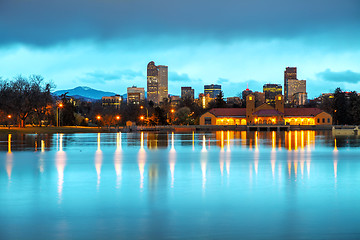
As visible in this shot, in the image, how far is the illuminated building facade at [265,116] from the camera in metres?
127

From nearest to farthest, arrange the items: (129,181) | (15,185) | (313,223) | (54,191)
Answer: (313,223)
(54,191)
(15,185)
(129,181)

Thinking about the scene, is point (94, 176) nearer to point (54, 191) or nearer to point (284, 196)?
point (54, 191)

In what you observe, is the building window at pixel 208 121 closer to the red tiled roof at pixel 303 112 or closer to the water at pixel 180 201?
the red tiled roof at pixel 303 112

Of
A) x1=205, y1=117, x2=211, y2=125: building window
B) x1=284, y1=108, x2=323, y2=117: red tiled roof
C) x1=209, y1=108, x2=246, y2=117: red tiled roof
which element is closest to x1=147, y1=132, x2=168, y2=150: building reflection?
x1=205, y1=117, x2=211, y2=125: building window

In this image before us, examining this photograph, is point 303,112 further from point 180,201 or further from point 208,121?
point 180,201

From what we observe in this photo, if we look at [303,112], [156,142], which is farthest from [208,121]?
[156,142]

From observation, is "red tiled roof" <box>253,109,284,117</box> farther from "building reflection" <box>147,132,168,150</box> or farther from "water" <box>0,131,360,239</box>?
"water" <box>0,131,360,239</box>

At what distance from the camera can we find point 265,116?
127500mm

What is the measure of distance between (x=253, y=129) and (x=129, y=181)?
345 ft

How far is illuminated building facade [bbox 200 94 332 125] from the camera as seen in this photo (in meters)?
127

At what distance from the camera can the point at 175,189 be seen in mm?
16750

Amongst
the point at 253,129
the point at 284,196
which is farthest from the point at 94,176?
the point at 253,129

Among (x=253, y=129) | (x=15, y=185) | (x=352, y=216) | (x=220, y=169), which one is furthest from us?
(x=253, y=129)

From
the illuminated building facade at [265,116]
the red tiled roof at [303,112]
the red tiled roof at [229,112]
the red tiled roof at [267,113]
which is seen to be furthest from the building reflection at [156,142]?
the red tiled roof at [303,112]
